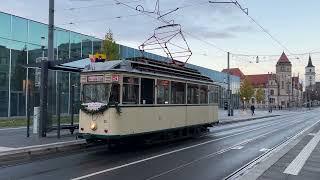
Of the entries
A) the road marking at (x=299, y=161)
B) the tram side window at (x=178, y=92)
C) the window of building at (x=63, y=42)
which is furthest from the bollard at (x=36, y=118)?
the window of building at (x=63, y=42)

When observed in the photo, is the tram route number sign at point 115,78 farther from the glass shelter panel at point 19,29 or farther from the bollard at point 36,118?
the glass shelter panel at point 19,29

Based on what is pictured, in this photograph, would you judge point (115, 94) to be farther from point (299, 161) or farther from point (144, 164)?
point (299, 161)

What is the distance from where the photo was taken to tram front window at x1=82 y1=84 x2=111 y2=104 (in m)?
16.9

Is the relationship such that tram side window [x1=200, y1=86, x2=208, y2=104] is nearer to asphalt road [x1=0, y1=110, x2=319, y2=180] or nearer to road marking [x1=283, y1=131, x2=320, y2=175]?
asphalt road [x1=0, y1=110, x2=319, y2=180]

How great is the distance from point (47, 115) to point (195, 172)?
9.64m

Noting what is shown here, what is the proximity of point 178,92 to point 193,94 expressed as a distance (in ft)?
6.62

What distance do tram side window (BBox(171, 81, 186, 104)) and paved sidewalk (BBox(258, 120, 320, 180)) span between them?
208 inches

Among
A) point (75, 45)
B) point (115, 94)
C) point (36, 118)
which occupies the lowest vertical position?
point (36, 118)

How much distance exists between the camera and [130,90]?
682 inches

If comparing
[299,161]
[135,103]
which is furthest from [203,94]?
[299,161]

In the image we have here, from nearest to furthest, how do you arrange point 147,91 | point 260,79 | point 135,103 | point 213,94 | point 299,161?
point 299,161
point 135,103
point 147,91
point 213,94
point 260,79

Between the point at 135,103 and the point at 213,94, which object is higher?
the point at 213,94

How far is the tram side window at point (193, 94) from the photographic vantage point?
22.5 m

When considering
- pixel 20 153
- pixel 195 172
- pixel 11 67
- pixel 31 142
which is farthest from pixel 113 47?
pixel 195 172
